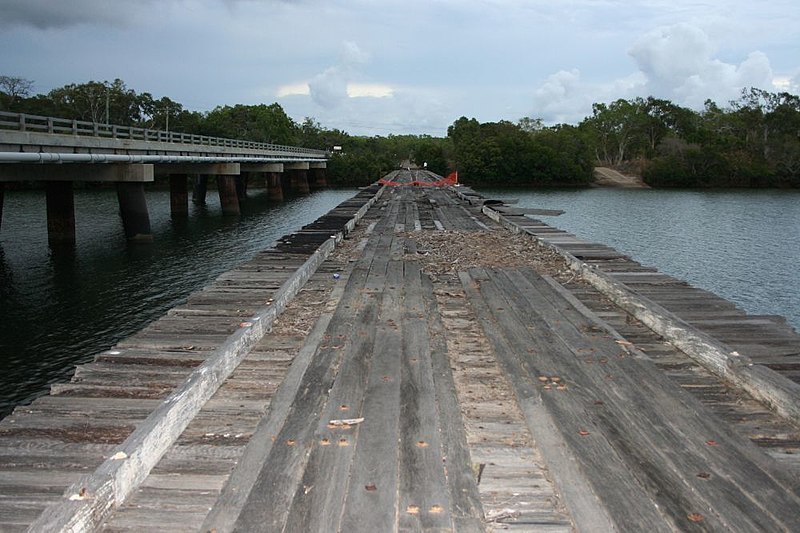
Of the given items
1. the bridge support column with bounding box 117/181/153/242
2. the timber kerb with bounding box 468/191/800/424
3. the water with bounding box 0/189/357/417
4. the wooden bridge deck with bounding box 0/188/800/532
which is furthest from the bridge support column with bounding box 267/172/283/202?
the timber kerb with bounding box 468/191/800/424

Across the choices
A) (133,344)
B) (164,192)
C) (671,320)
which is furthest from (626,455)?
(164,192)

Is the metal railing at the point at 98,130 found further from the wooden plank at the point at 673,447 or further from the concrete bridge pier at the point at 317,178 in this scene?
the wooden plank at the point at 673,447

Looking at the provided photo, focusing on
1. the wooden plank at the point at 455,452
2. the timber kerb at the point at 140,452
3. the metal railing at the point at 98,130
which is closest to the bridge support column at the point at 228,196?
the metal railing at the point at 98,130

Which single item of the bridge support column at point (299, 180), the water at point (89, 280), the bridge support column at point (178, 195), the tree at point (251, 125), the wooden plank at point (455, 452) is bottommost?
the water at point (89, 280)

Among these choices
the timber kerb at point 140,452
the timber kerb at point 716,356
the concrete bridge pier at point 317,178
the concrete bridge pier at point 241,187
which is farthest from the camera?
the concrete bridge pier at point 317,178

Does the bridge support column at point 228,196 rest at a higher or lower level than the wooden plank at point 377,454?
higher

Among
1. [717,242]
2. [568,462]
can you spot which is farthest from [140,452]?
[717,242]

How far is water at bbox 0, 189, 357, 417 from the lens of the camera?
11.4 meters

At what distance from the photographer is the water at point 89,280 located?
1138cm

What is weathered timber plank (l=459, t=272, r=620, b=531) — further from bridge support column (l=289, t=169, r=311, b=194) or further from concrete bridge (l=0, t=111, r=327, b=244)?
bridge support column (l=289, t=169, r=311, b=194)

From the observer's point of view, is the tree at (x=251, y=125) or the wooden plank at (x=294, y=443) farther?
the tree at (x=251, y=125)

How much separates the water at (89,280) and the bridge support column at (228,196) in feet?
9.87

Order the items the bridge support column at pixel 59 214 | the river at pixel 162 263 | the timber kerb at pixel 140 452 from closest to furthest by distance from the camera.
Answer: the timber kerb at pixel 140 452, the river at pixel 162 263, the bridge support column at pixel 59 214

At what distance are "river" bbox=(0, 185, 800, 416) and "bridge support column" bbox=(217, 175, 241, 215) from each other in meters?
0.79
